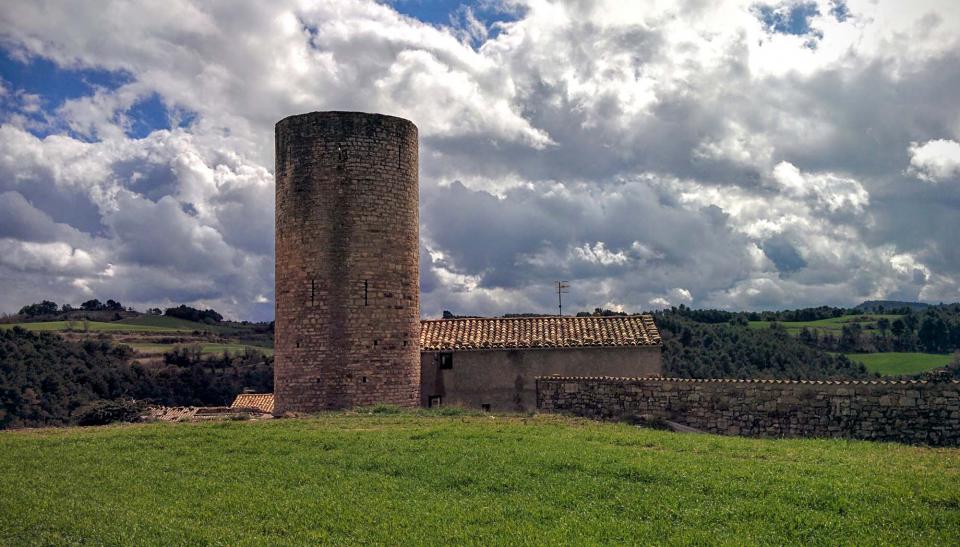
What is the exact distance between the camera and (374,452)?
14.0 metres

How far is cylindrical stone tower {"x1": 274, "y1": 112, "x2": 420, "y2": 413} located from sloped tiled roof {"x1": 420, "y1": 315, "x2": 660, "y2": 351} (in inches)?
155

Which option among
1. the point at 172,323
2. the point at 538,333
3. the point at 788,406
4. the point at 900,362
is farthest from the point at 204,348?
the point at 788,406

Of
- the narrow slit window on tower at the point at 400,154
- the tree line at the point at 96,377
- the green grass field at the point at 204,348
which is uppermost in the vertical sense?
the narrow slit window on tower at the point at 400,154

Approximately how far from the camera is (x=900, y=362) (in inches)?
2223

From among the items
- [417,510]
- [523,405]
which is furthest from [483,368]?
[417,510]

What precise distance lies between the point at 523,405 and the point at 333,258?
26.4 feet

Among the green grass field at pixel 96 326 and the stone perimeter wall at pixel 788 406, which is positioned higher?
the green grass field at pixel 96 326

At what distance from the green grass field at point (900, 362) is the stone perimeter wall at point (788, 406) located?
39890 millimetres

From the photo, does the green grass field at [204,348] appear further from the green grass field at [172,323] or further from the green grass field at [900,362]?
the green grass field at [900,362]

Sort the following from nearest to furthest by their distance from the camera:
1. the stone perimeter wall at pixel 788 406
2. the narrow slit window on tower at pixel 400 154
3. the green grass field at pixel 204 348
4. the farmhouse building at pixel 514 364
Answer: the stone perimeter wall at pixel 788 406, the narrow slit window on tower at pixel 400 154, the farmhouse building at pixel 514 364, the green grass field at pixel 204 348

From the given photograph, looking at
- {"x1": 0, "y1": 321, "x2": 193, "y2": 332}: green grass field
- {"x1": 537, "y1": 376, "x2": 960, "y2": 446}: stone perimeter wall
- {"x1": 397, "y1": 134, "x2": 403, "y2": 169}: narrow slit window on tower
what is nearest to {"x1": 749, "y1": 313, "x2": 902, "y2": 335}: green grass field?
{"x1": 537, "y1": 376, "x2": 960, "y2": 446}: stone perimeter wall

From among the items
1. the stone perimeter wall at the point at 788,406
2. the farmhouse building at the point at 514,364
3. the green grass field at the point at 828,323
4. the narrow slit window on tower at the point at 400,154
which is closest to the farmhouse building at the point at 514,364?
the farmhouse building at the point at 514,364

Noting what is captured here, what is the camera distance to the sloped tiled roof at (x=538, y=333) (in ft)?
85.6

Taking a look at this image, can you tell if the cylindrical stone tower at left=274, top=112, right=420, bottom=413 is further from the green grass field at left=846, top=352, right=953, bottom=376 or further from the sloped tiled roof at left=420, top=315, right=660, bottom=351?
the green grass field at left=846, top=352, right=953, bottom=376
